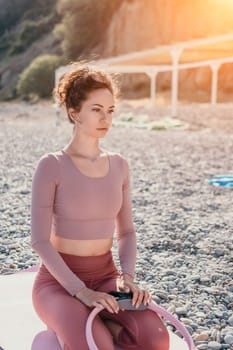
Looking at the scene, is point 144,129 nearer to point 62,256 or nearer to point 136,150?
point 136,150

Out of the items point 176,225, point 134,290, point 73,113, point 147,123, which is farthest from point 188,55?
point 134,290

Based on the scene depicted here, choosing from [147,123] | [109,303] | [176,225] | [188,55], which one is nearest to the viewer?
[109,303]

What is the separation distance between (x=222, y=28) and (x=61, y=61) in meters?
10.5

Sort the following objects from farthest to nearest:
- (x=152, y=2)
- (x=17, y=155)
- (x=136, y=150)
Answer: (x=152, y=2) → (x=136, y=150) → (x=17, y=155)

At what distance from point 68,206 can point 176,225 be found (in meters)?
2.68

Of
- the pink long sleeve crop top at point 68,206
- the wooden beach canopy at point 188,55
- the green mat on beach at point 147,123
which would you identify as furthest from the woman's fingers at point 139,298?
the green mat on beach at point 147,123

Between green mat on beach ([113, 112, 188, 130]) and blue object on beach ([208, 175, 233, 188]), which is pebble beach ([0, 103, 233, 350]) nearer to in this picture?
blue object on beach ([208, 175, 233, 188])

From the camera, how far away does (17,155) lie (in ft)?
33.1

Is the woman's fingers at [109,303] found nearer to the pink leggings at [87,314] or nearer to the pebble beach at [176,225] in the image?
the pink leggings at [87,314]

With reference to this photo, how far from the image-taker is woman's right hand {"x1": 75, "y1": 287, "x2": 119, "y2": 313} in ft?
7.38

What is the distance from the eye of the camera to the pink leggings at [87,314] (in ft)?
7.52

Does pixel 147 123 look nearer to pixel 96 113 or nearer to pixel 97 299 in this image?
pixel 96 113

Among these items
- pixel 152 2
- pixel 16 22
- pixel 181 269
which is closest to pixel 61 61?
pixel 152 2

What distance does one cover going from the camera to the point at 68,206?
250 cm
